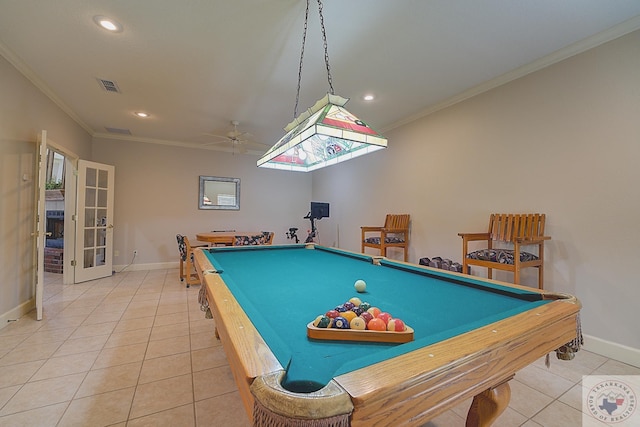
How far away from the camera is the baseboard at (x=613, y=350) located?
6.56 feet

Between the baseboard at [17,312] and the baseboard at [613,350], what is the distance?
5.14 metres

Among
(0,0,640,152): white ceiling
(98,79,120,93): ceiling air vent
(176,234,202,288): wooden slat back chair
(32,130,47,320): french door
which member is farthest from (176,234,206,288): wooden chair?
(98,79,120,93): ceiling air vent

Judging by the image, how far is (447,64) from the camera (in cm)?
265

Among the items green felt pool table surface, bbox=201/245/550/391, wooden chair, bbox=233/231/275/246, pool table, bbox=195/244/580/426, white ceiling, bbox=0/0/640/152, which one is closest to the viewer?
pool table, bbox=195/244/580/426

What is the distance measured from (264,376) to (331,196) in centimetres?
540

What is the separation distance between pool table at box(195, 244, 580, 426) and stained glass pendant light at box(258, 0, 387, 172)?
3.12 ft

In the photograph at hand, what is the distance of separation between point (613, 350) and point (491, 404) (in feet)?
6.89

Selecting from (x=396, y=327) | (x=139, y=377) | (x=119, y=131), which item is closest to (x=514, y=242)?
(x=396, y=327)

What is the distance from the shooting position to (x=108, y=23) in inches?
83.7

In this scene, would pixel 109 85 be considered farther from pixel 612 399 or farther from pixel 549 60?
pixel 612 399

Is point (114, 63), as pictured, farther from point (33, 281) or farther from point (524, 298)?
point (524, 298)

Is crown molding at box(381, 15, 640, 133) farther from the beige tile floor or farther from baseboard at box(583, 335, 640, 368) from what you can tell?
the beige tile floor

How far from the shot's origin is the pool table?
513mm

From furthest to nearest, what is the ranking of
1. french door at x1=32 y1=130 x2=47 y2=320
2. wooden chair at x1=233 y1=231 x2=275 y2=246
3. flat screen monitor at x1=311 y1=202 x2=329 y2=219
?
flat screen monitor at x1=311 y1=202 x2=329 y2=219 < wooden chair at x1=233 y1=231 x2=275 y2=246 < french door at x1=32 y1=130 x2=47 y2=320
